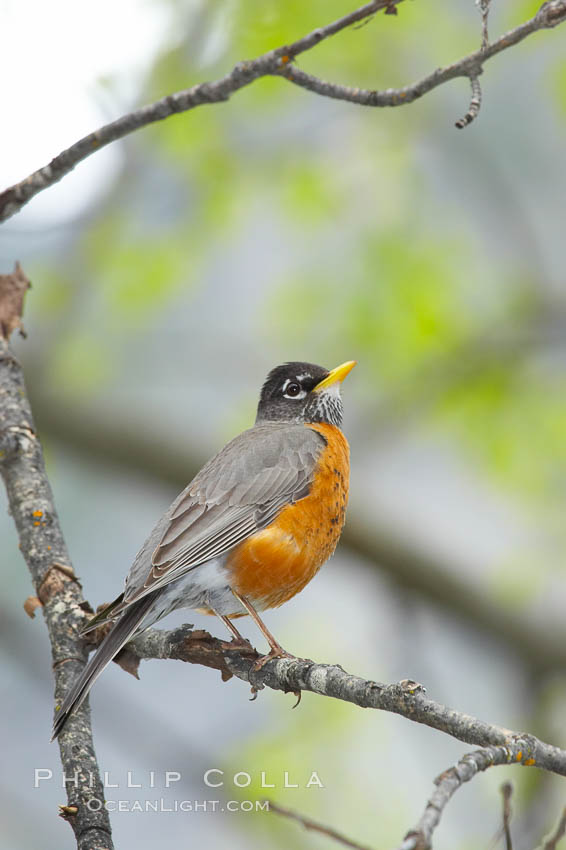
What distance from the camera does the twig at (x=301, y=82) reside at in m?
2.50

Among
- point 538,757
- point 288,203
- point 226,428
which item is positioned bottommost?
point 538,757

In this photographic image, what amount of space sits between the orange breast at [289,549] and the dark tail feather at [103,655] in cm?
42

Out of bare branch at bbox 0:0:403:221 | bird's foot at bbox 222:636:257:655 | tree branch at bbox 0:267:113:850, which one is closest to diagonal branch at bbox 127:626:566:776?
bird's foot at bbox 222:636:257:655

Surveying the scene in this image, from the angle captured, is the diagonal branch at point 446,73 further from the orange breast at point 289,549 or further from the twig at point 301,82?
the orange breast at point 289,549

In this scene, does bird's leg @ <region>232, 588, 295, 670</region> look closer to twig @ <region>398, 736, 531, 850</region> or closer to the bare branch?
twig @ <region>398, 736, 531, 850</region>

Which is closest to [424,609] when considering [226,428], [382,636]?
[382,636]

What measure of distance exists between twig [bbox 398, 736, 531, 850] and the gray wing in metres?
1.44

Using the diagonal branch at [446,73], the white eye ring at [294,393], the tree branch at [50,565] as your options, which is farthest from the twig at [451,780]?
the white eye ring at [294,393]

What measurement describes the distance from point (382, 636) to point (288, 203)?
3631 millimetres

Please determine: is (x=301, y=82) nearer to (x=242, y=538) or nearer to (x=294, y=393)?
(x=242, y=538)

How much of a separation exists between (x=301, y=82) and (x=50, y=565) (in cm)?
191

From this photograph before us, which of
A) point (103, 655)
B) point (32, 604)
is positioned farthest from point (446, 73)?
point (32, 604)

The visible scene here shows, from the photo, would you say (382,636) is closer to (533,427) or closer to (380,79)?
(533,427)

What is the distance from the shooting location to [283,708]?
7102 millimetres
